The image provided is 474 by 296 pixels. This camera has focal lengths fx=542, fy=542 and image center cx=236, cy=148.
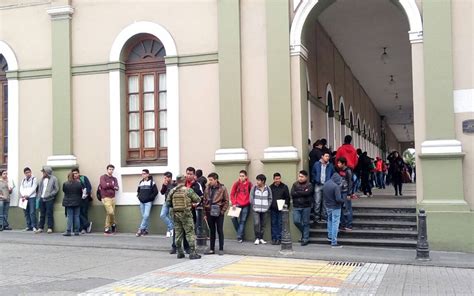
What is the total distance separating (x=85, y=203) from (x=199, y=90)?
14.1ft

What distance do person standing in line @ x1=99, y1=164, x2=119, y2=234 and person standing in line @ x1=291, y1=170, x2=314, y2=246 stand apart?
16.0ft

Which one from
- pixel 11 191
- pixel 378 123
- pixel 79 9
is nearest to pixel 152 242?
pixel 11 191

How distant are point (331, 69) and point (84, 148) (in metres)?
9.86

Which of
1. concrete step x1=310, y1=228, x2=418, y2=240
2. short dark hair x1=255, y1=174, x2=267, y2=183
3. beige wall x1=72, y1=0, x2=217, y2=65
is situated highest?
beige wall x1=72, y1=0, x2=217, y2=65

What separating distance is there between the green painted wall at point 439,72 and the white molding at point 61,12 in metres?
9.33

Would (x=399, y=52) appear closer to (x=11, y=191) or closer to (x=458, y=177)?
(x=458, y=177)

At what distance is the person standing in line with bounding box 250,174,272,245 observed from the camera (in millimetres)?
12281

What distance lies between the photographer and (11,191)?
15.3 meters

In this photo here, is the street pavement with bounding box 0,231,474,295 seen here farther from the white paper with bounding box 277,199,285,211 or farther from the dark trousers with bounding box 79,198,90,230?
the dark trousers with bounding box 79,198,90,230

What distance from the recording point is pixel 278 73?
13.0 m

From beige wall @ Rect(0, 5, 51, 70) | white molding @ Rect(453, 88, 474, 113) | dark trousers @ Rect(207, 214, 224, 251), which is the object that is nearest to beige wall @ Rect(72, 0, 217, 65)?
beige wall @ Rect(0, 5, 51, 70)

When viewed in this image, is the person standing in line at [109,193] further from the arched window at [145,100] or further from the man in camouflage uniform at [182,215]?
the man in camouflage uniform at [182,215]

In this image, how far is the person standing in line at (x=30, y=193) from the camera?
1470 centimetres

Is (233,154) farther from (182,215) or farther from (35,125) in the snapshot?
(35,125)
